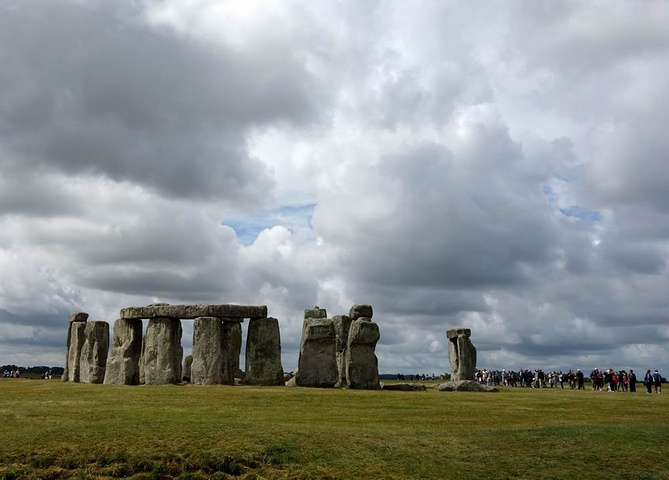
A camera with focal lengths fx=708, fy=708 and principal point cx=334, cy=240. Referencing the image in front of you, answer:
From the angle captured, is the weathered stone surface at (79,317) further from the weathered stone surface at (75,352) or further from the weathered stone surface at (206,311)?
the weathered stone surface at (206,311)

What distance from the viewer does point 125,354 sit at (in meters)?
34.7

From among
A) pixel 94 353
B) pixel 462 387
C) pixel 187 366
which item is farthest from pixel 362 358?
pixel 94 353

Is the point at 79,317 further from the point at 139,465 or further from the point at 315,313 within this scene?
the point at 139,465

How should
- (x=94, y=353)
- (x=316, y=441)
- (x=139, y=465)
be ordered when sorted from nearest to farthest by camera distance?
(x=139, y=465) < (x=316, y=441) < (x=94, y=353)

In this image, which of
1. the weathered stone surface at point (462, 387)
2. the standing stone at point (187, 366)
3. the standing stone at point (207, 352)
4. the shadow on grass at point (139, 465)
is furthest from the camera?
the standing stone at point (187, 366)

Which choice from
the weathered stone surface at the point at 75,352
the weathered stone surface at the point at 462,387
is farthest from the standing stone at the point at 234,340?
the weathered stone surface at the point at 462,387

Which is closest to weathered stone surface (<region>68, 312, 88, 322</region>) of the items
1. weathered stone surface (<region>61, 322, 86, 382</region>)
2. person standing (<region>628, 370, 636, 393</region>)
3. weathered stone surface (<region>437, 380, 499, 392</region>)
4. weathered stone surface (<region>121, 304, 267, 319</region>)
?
weathered stone surface (<region>61, 322, 86, 382</region>)

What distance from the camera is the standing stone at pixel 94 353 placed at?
37422mm

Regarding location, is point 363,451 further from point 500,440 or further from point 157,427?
point 157,427

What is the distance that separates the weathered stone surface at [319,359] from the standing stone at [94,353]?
442 inches

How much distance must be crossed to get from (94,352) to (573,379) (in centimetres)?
2975

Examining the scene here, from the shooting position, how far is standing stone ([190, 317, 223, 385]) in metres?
32.5

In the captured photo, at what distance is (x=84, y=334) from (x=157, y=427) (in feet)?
77.7

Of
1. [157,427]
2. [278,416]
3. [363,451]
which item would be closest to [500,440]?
[363,451]
